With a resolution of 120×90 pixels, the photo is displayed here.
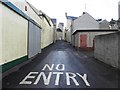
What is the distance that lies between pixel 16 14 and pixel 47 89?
638cm

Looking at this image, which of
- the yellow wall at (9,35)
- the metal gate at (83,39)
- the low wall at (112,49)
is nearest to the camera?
the yellow wall at (9,35)

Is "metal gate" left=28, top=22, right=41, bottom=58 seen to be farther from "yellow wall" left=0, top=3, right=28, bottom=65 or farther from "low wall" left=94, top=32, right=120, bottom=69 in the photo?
"low wall" left=94, top=32, right=120, bottom=69

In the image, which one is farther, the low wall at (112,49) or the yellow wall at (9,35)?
the low wall at (112,49)

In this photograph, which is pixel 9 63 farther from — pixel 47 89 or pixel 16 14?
pixel 47 89

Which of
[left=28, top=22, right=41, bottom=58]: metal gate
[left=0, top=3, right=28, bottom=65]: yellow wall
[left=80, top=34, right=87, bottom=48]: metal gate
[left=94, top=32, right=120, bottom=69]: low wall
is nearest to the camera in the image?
[left=0, top=3, right=28, bottom=65]: yellow wall

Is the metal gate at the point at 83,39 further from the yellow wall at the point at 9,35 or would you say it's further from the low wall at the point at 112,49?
the yellow wall at the point at 9,35

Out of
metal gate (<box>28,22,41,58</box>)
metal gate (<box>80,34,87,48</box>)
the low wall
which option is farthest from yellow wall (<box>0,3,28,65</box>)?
metal gate (<box>80,34,87,48</box>)

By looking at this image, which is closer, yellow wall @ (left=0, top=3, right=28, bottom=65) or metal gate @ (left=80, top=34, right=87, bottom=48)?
yellow wall @ (left=0, top=3, right=28, bottom=65)

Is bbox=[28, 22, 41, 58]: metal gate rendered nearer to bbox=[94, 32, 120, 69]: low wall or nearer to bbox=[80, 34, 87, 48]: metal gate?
bbox=[94, 32, 120, 69]: low wall

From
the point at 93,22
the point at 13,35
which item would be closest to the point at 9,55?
the point at 13,35

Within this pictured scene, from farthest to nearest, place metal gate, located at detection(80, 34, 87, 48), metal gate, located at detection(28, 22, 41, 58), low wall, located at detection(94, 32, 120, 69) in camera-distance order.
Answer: metal gate, located at detection(80, 34, 87, 48)
metal gate, located at detection(28, 22, 41, 58)
low wall, located at detection(94, 32, 120, 69)

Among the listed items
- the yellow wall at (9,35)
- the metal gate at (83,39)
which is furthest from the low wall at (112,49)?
the metal gate at (83,39)

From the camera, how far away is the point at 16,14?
1166 cm

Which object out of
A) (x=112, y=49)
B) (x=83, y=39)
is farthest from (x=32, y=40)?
(x=83, y=39)
